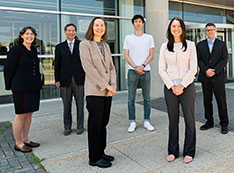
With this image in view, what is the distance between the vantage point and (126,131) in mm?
4594

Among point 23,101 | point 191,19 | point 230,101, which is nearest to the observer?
point 23,101

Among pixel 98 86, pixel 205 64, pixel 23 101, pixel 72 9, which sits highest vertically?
pixel 72 9

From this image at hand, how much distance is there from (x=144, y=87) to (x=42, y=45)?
4434 millimetres

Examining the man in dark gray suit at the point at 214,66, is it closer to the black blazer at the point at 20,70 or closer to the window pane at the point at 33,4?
the black blazer at the point at 20,70

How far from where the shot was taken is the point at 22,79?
11.6 feet

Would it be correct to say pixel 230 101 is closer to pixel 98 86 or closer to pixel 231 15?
pixel 98 86

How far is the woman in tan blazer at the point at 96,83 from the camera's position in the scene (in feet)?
9.70

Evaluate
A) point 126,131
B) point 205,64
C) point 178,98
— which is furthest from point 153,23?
point 178,98

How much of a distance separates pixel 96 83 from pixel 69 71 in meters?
1.56

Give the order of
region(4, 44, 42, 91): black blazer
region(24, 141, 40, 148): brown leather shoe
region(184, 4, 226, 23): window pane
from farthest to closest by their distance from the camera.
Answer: region(184, 4, 226, 23): window pane
region(24, 141, 40, 148): brown leather shoe
region(4, 44, 42, 91): black blazer

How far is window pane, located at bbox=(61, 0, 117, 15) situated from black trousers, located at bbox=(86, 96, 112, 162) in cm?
586

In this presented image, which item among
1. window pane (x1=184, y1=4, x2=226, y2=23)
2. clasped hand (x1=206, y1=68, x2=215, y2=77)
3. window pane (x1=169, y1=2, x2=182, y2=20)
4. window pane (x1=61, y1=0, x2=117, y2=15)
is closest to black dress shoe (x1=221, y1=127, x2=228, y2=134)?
clasped hand (x1=206, y1=68, x2=215, y2=77)

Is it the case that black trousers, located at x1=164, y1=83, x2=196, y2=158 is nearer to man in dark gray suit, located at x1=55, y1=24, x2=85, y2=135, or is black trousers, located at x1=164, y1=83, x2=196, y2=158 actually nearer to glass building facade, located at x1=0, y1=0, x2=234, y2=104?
man in dark gray suit, located at x1=55, y1=24, x2=85, y2=135

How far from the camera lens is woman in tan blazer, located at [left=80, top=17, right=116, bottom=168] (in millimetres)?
2957
